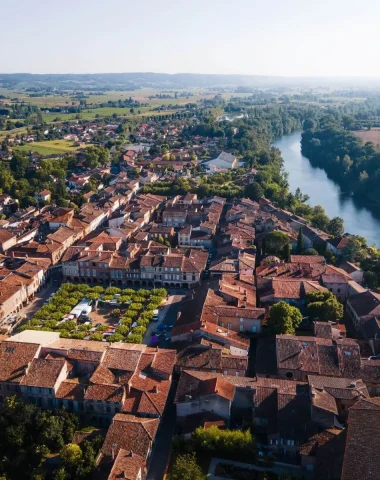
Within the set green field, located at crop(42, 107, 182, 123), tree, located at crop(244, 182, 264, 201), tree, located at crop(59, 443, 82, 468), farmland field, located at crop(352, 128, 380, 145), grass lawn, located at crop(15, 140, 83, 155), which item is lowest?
tree, located at crop(59, 443, 82, 468)

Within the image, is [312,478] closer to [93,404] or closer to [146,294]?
[93,404]

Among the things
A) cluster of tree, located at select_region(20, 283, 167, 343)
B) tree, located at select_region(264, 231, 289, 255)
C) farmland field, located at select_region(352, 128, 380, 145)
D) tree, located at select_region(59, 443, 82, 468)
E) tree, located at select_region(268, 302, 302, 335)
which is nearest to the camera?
tree, located at select_region(59, 443, 82, 468)

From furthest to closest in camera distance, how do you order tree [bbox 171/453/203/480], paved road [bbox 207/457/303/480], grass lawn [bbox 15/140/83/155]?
1. grass lawn [bbox 15/140/83/155]
2. paved road [bbox 207/457/303/480]
3. tree [bbox 171/453/203/480]

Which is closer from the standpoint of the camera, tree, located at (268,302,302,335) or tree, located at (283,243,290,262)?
tree, located at (268,302,302,335)

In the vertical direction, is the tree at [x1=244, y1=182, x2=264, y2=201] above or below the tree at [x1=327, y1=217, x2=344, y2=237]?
above

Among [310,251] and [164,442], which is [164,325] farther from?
[310,251]

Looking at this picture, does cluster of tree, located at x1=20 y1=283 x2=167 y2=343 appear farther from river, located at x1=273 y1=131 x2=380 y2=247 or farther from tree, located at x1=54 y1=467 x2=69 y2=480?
river, located at x1=273 y1=131 x2=380 y2=247

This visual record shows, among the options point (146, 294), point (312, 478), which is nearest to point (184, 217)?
point (146, 294)

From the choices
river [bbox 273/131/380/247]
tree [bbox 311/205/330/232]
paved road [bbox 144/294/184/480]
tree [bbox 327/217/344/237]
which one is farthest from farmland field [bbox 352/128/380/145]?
paved road [bbox 144/294/184/480]
